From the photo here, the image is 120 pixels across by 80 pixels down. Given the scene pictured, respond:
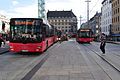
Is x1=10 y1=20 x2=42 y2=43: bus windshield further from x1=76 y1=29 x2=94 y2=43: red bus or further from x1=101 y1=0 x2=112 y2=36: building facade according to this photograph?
x1=101 y1=0 x2=112 y2=36: building facade

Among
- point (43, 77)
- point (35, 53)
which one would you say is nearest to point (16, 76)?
point (43, 77)

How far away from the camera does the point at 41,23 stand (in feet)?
76.9

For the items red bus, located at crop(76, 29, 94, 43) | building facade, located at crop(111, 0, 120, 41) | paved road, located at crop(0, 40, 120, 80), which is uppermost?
building facade, located at crop(111, 0, 120, 41)

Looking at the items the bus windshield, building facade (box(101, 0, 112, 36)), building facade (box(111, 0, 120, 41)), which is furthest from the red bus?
building facade (box(101, 0, 112, 36))

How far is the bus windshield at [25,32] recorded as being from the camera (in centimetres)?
2256

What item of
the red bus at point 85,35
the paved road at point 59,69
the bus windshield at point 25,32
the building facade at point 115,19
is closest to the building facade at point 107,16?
the building facade at point 115,19

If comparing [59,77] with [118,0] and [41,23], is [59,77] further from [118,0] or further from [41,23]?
[118,0]

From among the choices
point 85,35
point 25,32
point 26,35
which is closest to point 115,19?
point 85,35

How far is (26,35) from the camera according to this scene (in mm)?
22688

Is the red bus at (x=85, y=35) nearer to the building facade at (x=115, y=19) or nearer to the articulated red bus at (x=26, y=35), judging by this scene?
the articulated red bus at (x=26, y=35)

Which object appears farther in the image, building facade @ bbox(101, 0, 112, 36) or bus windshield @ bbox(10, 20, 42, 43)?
building facade @ bbox(101, 0, 112, 36)

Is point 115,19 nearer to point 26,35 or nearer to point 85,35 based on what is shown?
point 85,35

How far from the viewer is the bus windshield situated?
74.0ft

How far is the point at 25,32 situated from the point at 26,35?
0.27 meters
